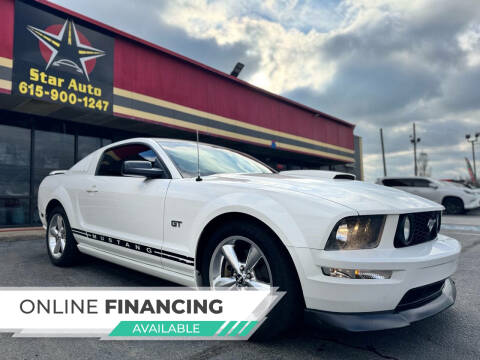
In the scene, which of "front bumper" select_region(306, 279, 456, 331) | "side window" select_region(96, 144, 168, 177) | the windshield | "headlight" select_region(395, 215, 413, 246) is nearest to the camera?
"front bumper" select_region(306, 279, 456, 331)

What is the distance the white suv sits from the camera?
1266cm

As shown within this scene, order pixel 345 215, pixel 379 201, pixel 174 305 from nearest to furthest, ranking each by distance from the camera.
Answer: pixel 345 215
pixel 379 201
pixel 174 305

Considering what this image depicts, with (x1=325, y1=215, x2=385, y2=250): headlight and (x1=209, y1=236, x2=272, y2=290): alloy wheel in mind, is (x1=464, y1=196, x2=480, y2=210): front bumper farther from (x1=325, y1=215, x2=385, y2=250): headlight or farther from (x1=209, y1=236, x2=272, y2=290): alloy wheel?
(x1=209, y1=236, x2=272, y2=290): alloy wheel

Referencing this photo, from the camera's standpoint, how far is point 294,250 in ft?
6.43

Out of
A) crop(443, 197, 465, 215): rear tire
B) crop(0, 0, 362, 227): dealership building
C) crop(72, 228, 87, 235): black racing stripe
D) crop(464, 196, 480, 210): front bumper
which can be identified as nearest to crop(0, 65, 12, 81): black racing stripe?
crop(0, 0, 362, 227): dealership building

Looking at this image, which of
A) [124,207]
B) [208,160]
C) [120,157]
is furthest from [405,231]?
[120,157]

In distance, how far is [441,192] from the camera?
13016mm

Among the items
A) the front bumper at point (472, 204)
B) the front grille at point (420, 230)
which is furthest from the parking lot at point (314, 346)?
the front bumper at point (472, 204)

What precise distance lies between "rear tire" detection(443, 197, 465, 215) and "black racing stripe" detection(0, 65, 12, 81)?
1383 cm

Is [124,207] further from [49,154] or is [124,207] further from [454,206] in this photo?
[454,206]

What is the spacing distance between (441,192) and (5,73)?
1392cm

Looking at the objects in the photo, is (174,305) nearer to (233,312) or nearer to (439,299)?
(233,312)

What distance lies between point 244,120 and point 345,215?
37.3ft

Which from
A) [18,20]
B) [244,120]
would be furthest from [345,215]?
[244,120]
